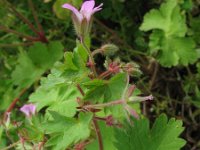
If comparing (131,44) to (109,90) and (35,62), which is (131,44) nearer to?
(35,62)

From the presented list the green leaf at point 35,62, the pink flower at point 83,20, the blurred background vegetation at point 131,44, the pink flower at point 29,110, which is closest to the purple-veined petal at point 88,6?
the pink flower at point 83,20

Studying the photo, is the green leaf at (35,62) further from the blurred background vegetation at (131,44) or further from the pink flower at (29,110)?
the pink flower at (29,110)

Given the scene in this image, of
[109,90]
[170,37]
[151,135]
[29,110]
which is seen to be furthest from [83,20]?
[170,37]

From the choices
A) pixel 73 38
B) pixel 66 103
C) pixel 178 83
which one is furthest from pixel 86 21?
pixel 73 38

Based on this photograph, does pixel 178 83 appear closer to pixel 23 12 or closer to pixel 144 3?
pixel 144 3

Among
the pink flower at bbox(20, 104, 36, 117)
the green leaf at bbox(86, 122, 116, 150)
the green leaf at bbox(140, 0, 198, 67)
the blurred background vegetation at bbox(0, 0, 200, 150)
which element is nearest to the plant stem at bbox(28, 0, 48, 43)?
the blurred background vegetation at bbox(0, 0, 200, 150)

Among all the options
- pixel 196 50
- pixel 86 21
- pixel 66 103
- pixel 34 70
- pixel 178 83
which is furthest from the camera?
pixel 34 70
